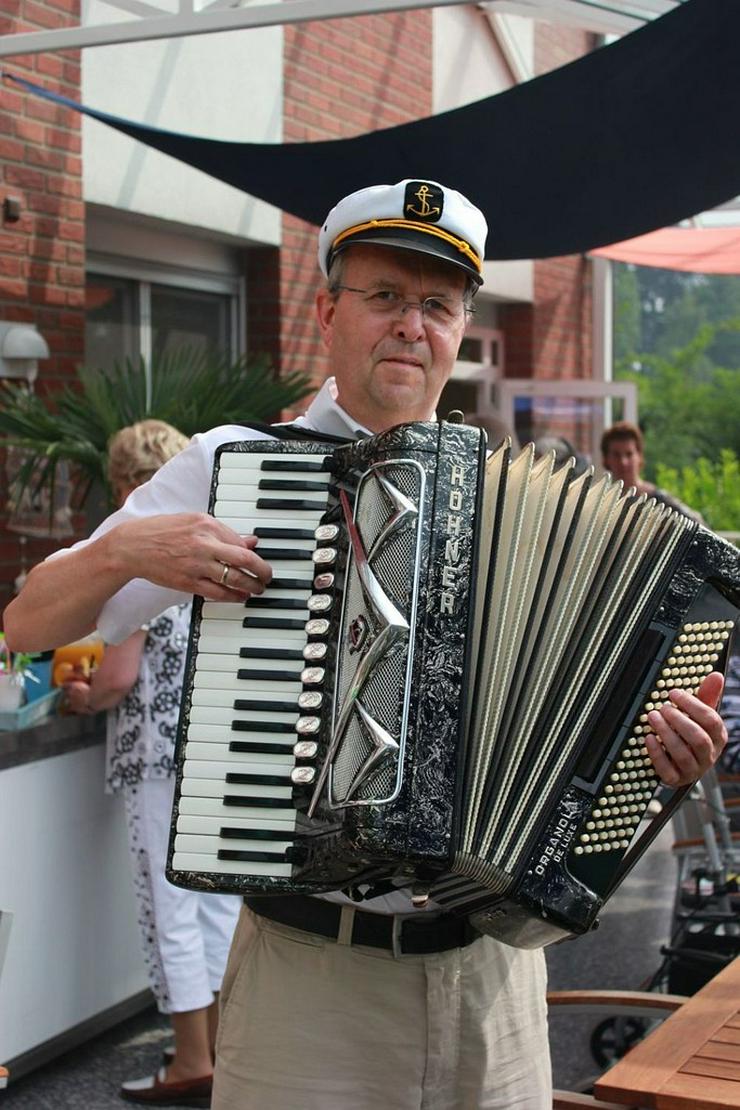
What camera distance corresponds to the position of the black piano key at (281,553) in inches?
74.9

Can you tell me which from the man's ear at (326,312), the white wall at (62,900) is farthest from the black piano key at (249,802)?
the white wall at (62,900)

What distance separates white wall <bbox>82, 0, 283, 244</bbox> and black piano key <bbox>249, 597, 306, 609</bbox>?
445 centimetres

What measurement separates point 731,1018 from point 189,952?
196cm

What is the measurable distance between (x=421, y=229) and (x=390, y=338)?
6.6 inches

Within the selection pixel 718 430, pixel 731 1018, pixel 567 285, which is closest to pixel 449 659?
pixel 731 1018

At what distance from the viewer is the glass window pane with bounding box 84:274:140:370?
6.33 meters

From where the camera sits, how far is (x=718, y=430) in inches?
682

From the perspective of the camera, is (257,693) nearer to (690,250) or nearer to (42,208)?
(42,208)

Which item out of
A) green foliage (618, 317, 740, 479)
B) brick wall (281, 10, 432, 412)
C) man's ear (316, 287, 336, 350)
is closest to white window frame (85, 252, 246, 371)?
brick wall (281, 10, 432, 412)

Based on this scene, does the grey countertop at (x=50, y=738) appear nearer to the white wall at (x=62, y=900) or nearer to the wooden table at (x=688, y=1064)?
the white wall at (x=62, y=900)

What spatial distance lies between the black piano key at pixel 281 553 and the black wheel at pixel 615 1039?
279 cm

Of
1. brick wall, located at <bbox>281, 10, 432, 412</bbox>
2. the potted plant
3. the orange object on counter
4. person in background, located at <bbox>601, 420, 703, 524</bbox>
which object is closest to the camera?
the potted plant

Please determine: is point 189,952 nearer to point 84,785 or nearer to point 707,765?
point 84,785

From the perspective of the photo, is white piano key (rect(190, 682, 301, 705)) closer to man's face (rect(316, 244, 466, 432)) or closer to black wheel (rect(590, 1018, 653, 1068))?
man's face (rect(316, 244, 466, 432))
